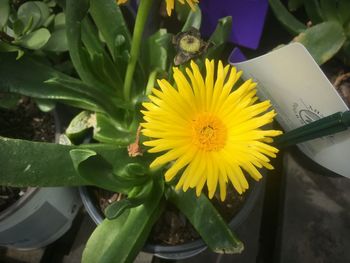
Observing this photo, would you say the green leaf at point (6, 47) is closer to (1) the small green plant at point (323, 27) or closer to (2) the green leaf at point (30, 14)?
(2) the green leaf at point (30, 14)

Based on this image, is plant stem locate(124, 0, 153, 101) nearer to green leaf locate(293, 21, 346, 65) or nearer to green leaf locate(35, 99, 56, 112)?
green leaf locate(35, 99, 56, 112)

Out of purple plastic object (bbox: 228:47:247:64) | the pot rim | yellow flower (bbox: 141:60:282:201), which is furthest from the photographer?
the pot rim

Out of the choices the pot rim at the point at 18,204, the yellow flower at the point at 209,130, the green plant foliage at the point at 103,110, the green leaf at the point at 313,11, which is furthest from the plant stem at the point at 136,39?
the green leaf at the point at 313,11

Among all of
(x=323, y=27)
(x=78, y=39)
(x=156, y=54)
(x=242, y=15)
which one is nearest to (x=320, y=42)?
(x=323, y=27)

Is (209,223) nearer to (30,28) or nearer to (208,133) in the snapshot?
(208,133)

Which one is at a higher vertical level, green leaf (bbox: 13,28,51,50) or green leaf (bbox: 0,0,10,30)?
green leaf (bbox: 0,0,10,30)

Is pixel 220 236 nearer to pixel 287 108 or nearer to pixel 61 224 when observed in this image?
pixel 287 108

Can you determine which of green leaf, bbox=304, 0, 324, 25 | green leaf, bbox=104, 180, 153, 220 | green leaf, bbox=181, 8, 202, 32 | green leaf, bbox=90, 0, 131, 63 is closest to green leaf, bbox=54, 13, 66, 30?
green leaf, bbox=90, 0, 131, 63

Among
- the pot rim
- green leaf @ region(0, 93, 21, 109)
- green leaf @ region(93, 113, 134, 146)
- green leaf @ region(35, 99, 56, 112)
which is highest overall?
green leaf @ region(93, 113, 134, 146)
